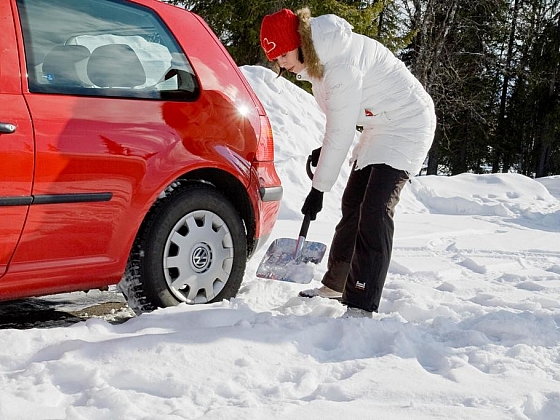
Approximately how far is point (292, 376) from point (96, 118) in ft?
4.52

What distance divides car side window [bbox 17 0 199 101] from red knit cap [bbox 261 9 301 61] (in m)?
0.43

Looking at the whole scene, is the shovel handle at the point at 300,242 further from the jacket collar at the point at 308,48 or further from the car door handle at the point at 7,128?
the car door handle at the point at 7,128

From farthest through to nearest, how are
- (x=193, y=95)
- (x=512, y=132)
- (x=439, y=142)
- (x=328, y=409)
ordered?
Result: (x=512, y=132), (x=439, y=142), (x=193, y=95), (x=328, y=409)

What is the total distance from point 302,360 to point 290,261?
1240 mm

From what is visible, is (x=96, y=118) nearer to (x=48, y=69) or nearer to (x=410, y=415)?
(x=48, y=69)

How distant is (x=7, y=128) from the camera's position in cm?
260

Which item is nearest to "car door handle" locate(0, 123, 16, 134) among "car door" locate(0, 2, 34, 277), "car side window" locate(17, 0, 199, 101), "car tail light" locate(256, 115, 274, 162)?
"car door" locate(0, 2, 34, 277)

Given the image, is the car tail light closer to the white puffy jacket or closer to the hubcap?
the white puffy jacket

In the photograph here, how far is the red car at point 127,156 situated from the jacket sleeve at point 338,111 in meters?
0.41

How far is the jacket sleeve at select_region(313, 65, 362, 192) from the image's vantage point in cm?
327

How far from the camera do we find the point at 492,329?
3.34 meters

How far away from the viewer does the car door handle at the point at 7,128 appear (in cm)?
258

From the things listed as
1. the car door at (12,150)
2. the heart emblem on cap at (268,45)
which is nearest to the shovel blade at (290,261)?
the heart emblem on cap at (268,45)

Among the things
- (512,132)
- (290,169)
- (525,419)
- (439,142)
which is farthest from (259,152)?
(512,132)
